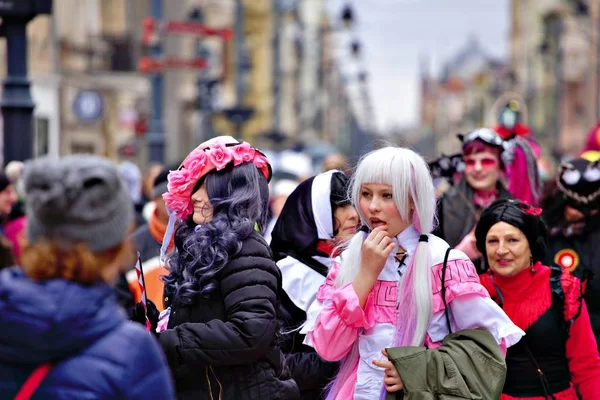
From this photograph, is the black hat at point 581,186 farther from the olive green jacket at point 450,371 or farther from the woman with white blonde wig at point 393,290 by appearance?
the olive green jacket at point 450,371

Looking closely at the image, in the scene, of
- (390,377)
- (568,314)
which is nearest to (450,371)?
(390,377)

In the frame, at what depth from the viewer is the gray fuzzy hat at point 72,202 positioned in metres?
2.95

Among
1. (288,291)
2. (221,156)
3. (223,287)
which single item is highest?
(221,156)

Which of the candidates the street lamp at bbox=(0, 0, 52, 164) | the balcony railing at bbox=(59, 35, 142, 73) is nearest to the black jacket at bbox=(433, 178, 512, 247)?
the street lamp at bbox=(0, 0, 52, 164)

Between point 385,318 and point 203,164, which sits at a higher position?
point 203,164

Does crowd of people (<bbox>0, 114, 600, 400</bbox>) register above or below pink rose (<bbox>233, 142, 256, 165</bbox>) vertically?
below

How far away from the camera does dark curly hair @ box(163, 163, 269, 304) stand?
439 cm

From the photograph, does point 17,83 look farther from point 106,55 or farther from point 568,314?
point 106,55

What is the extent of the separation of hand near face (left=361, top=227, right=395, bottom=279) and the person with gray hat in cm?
165

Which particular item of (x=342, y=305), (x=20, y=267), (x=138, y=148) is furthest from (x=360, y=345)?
(x=138, y=148)

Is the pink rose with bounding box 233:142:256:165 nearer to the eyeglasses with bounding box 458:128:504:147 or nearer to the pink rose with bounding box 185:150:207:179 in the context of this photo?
the pink rose with bounding box 185:150:207:179

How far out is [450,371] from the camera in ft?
14.4

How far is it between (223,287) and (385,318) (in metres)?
0.65

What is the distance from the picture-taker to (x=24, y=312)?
290 cm
